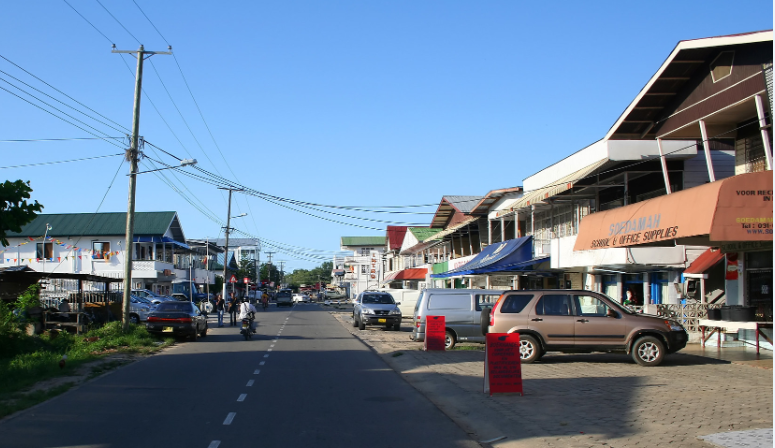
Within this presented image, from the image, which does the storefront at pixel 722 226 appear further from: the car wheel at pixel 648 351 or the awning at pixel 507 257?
the awning at pixel 507 257

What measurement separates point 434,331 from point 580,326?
493cm

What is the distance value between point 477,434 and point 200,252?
79443mm

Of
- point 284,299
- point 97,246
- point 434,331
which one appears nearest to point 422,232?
point 284,299

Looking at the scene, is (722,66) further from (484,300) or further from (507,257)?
(507,257)

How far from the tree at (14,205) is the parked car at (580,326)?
34.3 ft

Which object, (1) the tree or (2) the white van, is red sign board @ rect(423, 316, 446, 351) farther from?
(2) the white van

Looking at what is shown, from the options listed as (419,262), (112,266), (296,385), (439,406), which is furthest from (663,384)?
(419,262)

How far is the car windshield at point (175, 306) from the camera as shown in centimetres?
2505

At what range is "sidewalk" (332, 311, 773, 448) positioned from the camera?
8656mm

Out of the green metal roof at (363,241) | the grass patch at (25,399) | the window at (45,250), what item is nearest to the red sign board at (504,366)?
the grass patch at (25,399)

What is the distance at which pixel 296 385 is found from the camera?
13.1 metres

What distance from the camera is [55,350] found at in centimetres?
1931

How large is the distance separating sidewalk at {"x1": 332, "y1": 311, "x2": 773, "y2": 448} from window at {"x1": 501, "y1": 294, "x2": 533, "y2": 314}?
138cm

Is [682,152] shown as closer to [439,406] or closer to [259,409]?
[439,406]
